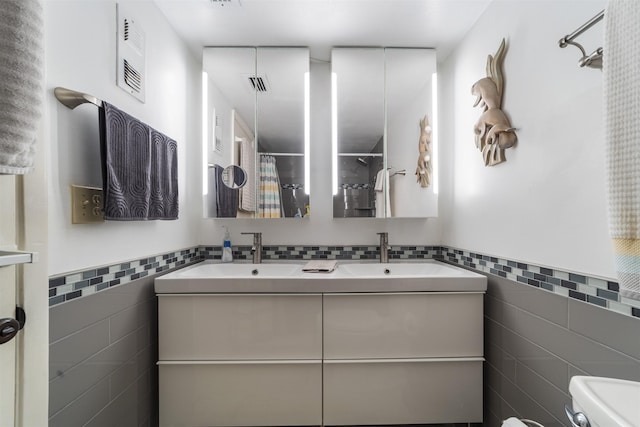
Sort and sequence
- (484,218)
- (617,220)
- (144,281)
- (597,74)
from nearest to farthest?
1. (617,220)
2. (597,74)
3. (144,281)
4. (484,218)

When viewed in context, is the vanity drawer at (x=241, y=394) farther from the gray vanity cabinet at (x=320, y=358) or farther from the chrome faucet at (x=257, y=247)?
the chrome faucet at (x=257, y=247)

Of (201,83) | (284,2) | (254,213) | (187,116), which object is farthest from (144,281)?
(284,2)

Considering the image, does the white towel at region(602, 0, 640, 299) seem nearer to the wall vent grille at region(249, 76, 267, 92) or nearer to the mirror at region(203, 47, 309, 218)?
the mirror at region(203, 47, 309, 218)

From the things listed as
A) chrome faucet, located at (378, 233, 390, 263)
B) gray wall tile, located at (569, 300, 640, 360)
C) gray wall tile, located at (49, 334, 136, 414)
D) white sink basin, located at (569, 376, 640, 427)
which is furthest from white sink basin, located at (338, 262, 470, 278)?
gray wall tile, located at (49, 334, 136, 414)

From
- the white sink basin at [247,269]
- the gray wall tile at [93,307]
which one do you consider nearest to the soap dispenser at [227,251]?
the white sink basin at [247,269]

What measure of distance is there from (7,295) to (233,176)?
123cm

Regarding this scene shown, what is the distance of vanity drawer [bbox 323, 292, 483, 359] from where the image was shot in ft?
4.29

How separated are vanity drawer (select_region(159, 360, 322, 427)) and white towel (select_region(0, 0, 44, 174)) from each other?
1.14 meters

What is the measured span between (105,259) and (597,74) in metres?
1.80

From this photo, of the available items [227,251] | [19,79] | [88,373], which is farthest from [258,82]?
[88,373]

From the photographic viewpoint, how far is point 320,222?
1866mm

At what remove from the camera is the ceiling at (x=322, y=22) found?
54.9 inches

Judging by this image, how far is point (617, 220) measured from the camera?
0.62 metres

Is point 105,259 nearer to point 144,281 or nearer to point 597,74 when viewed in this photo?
point 144,281
